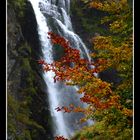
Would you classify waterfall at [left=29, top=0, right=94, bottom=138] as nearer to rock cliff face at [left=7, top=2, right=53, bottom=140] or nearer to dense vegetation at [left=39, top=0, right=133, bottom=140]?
rock cliff face at [left=7, top=2, right=53, bottom=140]

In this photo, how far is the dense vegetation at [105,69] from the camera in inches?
163

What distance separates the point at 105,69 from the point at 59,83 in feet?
4.70

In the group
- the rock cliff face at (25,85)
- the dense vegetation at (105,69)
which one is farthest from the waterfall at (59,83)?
the dense vegetation at (105,69)

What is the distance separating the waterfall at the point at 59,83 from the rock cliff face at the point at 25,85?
139 mm

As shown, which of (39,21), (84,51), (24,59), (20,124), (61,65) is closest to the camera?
(61,65)

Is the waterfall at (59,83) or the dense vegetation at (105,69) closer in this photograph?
the dense vegetation at (105,69)

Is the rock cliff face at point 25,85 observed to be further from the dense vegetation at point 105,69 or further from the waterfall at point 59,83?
the dense vegetation at point 105,69

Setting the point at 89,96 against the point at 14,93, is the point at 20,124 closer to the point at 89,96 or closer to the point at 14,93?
the point at 14,93

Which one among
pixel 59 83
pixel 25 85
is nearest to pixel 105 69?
pixel 59 83

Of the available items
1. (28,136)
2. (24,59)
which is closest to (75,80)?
(28,136)

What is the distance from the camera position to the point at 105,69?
454 centimetres

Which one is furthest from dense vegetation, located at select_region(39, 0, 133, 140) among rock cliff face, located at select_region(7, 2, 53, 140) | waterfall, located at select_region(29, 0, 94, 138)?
rock cliff face, located at select_region(7, 2, 53, 140)
